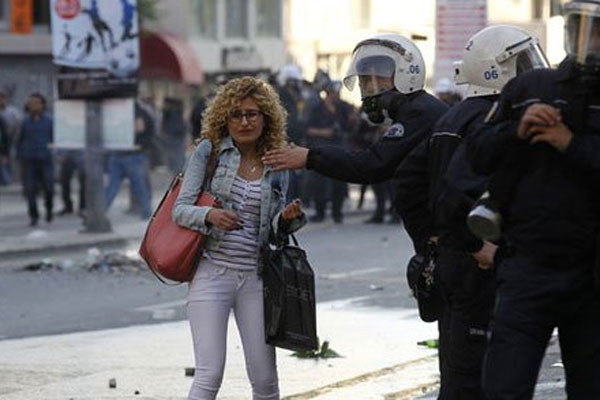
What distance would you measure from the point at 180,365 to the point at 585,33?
5.50m

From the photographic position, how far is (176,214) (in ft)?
25.8

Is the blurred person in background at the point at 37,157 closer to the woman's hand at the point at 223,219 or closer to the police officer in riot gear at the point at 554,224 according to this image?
the woman's hand at the point at 223,219

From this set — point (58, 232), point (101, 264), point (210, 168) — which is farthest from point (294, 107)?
point (210, 168)

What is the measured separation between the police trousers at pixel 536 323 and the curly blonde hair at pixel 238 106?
192cm

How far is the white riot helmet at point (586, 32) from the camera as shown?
19.8ft

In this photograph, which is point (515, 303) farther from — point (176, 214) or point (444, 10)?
point (444, 10)

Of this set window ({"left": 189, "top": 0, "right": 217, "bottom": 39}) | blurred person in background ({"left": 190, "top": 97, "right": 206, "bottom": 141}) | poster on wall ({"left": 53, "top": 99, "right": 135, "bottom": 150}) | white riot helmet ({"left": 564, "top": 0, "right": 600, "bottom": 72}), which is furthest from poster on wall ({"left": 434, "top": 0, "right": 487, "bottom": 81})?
window ({"left": 189, "top": 0, "right": 217, "bottom": 39})

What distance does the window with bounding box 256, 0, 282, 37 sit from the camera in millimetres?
49344

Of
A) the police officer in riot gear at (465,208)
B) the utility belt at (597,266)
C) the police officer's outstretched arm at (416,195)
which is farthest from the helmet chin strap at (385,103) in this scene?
the utility belt at (597,266)

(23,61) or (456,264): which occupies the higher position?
(456,264)

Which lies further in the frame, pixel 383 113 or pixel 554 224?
pixel 383 113

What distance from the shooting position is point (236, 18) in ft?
159

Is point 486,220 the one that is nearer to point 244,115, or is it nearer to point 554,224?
point 554,224

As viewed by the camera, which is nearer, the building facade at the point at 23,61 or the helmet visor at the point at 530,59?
the helmet visor at the point at 530,59
